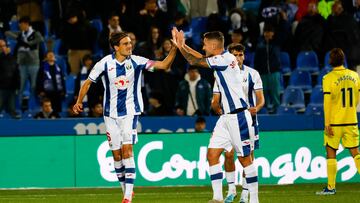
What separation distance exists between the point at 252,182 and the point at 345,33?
10.8 meters

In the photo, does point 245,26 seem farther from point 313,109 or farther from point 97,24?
point 97,24

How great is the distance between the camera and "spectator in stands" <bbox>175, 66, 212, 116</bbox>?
22438mm

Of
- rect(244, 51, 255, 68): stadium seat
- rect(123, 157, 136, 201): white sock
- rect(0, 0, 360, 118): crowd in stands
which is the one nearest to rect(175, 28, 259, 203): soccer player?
rect(123, 157, 136, 201): white sock

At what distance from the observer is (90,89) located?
22.2 meters

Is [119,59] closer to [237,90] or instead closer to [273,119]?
[237,90]

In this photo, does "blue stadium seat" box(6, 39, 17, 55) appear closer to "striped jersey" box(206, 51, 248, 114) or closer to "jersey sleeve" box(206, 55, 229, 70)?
"striped jersey" box(206, 51, 248, 114)

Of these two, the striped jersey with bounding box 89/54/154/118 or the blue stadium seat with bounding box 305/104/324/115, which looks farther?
the blue stadium seat with bounding box 305/104/324/115

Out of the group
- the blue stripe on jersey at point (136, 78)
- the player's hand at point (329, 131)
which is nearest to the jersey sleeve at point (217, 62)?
the blue stripe on jersey at point (136, 78)

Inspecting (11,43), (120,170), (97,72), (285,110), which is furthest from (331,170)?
(11,43)

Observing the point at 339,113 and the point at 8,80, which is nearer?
the point at 339,113

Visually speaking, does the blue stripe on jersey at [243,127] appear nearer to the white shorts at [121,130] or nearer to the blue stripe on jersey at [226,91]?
the blue stripe on jersey at [226,91]

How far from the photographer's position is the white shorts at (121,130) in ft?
49.1

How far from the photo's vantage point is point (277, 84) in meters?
23.1

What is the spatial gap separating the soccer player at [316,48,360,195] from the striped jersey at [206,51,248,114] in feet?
10.8
